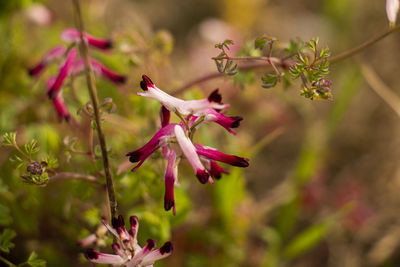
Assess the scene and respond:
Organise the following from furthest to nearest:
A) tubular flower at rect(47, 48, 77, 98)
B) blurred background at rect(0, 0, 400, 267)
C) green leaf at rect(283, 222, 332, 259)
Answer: green leaf at rect(283, 222, 332, 259) → blurred background at rect(0, 0, 400, 267) → tubular flower at rect(47, 48, 77, 98)

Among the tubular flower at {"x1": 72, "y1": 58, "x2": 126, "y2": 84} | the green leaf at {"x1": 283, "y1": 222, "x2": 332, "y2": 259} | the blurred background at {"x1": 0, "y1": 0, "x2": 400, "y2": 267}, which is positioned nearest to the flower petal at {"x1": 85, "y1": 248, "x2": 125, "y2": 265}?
the blurred background at {"x1": 0, "y1": 0, "x2": 400, "y2": 267}

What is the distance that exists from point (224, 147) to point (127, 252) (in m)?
1.63

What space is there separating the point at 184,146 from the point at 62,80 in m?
0.78

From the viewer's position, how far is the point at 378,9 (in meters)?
4.07

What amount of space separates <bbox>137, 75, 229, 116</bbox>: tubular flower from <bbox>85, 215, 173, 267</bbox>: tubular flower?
403 millimetres

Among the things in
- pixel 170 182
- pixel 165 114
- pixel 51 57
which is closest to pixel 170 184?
pixel 170 182

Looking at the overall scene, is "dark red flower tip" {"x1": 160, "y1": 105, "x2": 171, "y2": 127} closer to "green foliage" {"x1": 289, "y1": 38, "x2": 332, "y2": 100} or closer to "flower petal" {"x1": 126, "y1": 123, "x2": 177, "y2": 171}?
"flower petal" {"x1": 126, "y1": 123, "x2": 177, "y2": 171}

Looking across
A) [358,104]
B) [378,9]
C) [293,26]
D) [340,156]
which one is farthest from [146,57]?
[378,9]

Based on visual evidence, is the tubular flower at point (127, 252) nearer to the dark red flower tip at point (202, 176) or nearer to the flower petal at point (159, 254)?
the flower petal at point (159, 254)

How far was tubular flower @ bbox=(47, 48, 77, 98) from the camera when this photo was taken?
1.70 meters

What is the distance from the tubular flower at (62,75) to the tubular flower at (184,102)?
0.59 m

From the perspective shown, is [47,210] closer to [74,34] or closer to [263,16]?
[74,34]

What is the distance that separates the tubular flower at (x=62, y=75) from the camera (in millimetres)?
1701

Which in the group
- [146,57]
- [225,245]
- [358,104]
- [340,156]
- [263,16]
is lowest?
[225,245]
